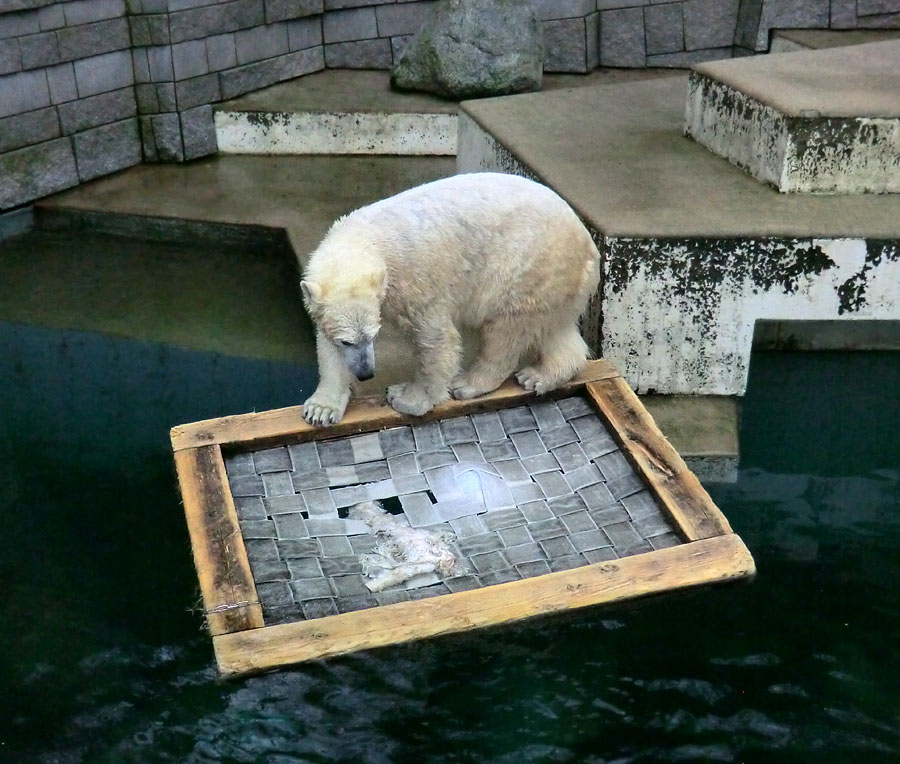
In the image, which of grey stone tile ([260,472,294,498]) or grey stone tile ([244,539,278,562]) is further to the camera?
grey stone tile ([260,472,294,498])

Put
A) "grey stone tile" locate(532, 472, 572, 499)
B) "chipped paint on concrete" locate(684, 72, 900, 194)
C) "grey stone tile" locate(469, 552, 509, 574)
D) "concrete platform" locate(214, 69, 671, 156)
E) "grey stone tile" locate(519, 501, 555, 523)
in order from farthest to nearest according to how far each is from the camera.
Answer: "concrete platform" locate(214, 69, 671, 156)
"chipped paint on concrete" locate(684, 72, 900, 194)
"grey stone tile" locate(532, 472, 572, 499)
"grey stone tile" locate(519, 501, 555, 523)
"grey stone tile" locate(469, 552, 509, 574)

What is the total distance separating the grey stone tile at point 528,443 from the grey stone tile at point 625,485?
291mm

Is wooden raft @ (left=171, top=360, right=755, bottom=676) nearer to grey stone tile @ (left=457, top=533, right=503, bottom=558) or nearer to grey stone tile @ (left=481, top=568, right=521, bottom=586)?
grey stone tile @ (left=481, top=568, right=521, bottom=586)

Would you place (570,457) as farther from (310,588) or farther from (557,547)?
(310,588)

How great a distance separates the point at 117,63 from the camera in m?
6.77

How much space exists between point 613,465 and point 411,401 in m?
0.74

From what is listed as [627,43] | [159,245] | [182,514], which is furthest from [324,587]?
[627,43]

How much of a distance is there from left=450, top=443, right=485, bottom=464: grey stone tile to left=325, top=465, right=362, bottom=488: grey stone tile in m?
0.36

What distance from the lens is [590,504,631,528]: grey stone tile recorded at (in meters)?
3.36

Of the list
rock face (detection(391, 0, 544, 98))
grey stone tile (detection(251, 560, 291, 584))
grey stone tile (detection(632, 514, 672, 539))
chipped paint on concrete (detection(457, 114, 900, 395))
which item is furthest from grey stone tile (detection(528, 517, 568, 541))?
rock face (detection(391, 0, 544, 98))

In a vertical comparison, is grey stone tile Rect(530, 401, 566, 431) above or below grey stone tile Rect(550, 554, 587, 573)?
above

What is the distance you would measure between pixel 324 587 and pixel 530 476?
863 millimetres

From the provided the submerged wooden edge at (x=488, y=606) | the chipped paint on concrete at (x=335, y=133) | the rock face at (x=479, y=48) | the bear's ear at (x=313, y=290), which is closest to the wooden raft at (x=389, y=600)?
the submerged wooden edge at (x=488, y=606)

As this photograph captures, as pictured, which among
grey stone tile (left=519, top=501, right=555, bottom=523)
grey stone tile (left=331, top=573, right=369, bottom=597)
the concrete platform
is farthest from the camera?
the concrete platform
